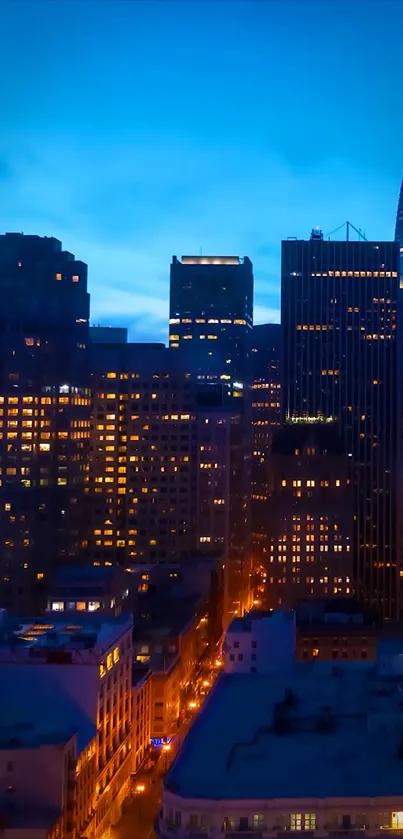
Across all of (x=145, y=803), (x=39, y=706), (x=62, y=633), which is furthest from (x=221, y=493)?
(x=39, y=706)

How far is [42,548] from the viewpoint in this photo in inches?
3007

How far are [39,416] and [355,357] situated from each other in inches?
2004

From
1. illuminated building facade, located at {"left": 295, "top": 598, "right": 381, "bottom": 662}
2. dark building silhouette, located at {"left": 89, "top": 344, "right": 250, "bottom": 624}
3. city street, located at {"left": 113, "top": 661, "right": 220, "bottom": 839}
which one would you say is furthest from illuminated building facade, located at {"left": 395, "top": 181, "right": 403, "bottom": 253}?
city street, located at {"left": 113, "top": 661, "right": 220, "bottom": 839}

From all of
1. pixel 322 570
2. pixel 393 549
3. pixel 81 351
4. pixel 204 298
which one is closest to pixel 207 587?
pixel 322 570

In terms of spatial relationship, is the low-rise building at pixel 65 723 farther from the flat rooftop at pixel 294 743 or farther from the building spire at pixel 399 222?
the building spire at pixel 399 222

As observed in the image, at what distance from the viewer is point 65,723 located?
38750 mm

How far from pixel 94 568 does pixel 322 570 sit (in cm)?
3691

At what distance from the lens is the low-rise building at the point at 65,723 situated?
3303cm

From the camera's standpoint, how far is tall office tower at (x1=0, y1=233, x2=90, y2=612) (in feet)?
248

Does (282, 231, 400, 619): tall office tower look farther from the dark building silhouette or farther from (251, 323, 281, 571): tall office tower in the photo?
the dark building silhouette

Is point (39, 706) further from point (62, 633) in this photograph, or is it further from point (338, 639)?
point (338, 639)

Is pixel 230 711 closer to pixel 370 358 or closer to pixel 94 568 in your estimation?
pixel 94 568

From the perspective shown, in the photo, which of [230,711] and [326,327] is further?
[326,327]

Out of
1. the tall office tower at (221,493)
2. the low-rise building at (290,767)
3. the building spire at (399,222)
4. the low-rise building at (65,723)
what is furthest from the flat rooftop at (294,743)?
the building spire at (399,222)
